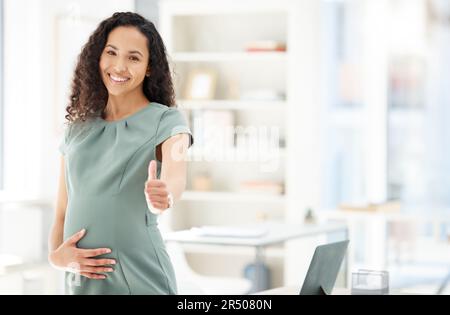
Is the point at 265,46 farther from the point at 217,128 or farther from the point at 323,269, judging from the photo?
the point at 323,269

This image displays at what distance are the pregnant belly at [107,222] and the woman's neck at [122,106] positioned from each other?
129 mm

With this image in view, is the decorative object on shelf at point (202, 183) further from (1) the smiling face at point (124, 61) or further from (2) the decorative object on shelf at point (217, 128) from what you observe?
(1) the smiling face at point (124, 61)

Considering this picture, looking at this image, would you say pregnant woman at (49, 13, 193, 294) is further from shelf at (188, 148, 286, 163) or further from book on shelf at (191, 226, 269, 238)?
shelf at (188, 148, 286, 163)

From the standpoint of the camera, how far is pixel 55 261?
1.38 m

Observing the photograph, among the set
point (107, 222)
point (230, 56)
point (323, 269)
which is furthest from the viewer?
point (230, 56)

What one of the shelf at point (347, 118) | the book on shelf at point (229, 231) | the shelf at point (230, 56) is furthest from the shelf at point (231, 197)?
the book on shelf at point (229, 231)

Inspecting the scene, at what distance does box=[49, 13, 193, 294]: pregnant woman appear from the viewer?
130cm

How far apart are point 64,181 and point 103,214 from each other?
0.36 ft

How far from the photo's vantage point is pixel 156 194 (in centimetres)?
121

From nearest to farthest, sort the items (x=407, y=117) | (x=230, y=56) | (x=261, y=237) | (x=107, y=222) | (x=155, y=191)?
(x=155, y=191) < (x=107, y=222) < (x=261, y=237) < (x=230, y=56) < (x=407, y=117)

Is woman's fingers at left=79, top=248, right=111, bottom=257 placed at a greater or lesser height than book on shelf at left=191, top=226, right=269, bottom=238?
greater

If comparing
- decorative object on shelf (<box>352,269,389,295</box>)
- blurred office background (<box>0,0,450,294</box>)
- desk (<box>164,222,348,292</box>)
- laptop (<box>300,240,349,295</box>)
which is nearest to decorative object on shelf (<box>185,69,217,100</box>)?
blurred office background (<box>0,0,450,294</box>)

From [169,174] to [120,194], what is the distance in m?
0.08

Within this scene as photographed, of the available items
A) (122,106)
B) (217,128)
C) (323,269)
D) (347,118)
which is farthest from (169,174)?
(347,118)
